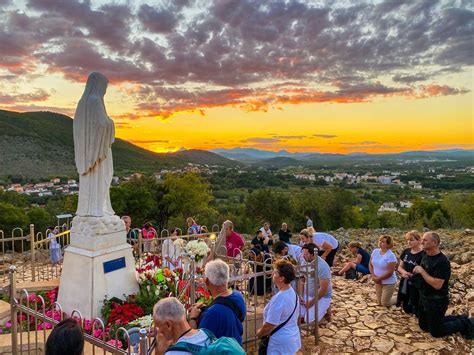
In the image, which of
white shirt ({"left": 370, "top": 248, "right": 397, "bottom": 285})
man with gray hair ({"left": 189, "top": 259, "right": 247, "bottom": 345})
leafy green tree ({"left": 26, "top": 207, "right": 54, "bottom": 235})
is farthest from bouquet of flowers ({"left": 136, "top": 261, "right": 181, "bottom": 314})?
leafy green tree ({"left": 26, "top": 207, "right": 54, "bottom": 235})

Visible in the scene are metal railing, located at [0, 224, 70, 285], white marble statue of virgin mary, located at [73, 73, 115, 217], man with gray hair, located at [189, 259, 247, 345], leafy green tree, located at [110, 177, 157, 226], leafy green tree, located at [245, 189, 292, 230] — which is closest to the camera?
man with gray hair, located at [189, 259, 247, 345]

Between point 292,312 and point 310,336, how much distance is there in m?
2.48

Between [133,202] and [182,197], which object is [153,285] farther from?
[182,197]

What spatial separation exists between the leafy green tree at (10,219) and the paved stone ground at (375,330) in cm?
2330

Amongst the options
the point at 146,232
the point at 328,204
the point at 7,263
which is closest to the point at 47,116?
the point at 328,204

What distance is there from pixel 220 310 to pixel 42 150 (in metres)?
53.7

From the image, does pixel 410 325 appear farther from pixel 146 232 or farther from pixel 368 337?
pixel 146 232

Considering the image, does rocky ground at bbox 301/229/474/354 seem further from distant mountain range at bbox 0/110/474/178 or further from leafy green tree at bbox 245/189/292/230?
distant mountain range at bbox 0/110/474/178

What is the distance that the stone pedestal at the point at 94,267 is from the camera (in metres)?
5.79

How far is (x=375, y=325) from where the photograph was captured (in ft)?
21.2

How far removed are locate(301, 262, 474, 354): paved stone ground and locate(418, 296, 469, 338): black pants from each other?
15cm

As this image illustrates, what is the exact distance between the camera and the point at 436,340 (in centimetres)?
580

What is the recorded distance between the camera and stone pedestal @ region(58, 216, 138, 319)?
5793mm

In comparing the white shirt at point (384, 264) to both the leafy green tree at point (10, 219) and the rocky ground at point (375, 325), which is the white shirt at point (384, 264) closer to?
the rocky ground at point (375, 325)
